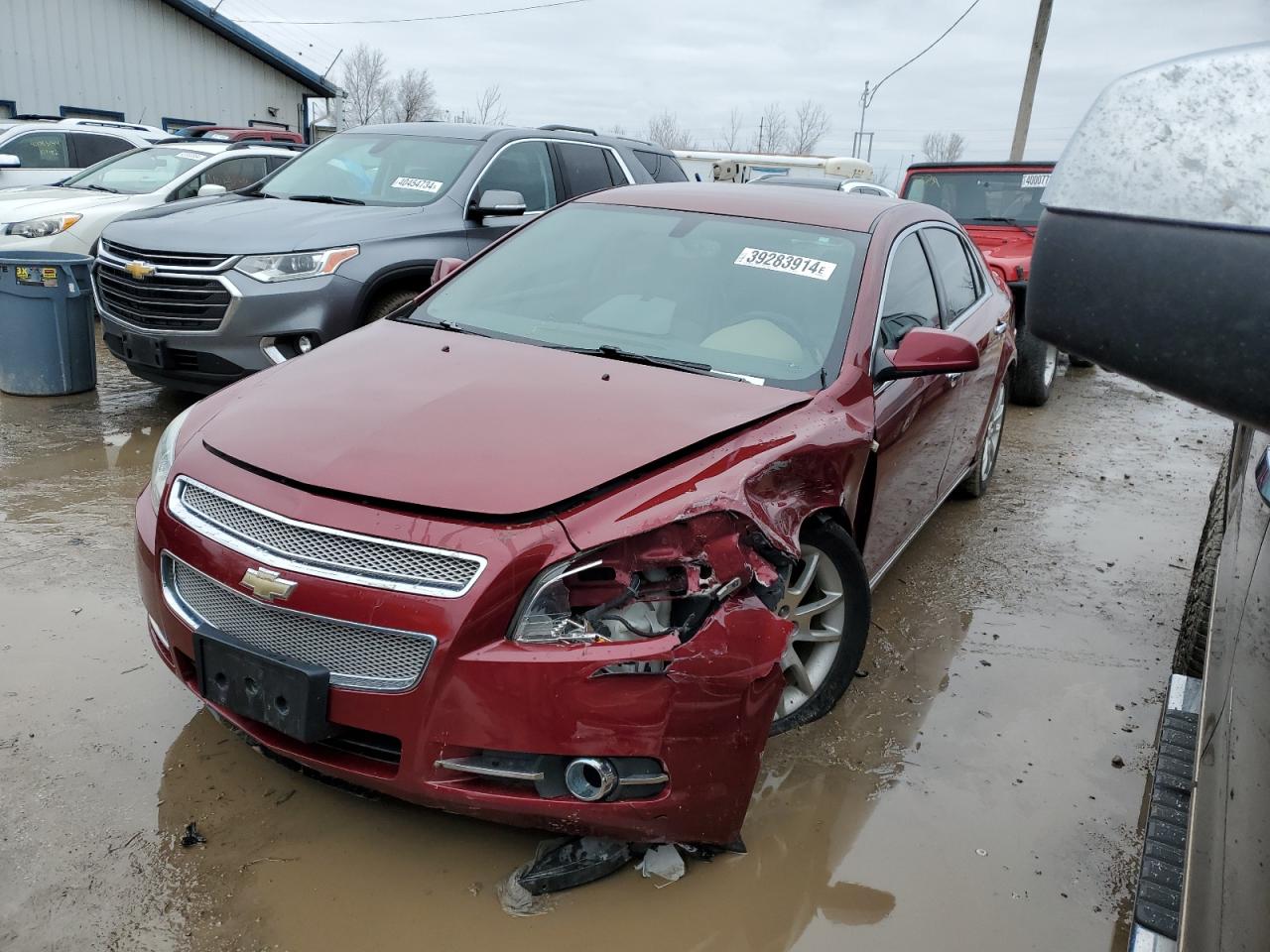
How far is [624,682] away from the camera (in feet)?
7.01

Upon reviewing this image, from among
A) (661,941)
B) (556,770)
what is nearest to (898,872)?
(661,941)

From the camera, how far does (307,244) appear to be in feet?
18.4

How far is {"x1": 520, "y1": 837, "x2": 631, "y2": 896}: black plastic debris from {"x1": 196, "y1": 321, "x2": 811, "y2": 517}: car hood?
0.87m

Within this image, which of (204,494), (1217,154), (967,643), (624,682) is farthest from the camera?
(967,643)

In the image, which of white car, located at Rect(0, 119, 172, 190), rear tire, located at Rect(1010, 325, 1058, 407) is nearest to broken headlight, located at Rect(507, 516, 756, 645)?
rear tire, located at Rect(1010, 325, 1058, 407)

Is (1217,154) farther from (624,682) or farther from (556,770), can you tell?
(556,770)

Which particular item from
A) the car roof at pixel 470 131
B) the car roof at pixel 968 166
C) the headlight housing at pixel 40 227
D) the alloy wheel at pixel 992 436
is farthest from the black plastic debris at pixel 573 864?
the car roof at pixel 968 166

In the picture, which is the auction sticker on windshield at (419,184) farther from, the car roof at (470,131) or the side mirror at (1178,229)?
the side mirror at (1178,229)

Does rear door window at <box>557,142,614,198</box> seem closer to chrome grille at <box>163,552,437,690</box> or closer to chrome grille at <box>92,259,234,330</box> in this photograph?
chrome grille at <box>92,259,234,330</box>

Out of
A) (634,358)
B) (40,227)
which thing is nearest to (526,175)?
(40,227)

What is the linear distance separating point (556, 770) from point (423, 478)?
A: 2.38ft

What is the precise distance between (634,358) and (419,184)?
3984 mm

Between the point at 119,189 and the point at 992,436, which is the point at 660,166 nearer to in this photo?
the point at 992,436

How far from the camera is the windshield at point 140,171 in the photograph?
356 inches
